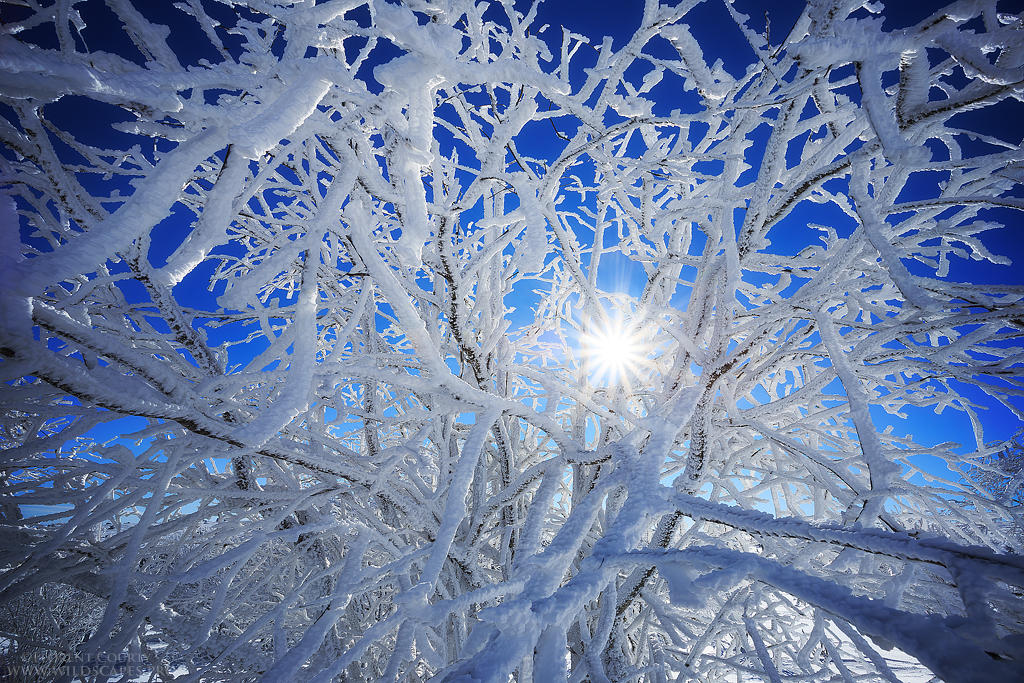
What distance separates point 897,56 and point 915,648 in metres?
1.24

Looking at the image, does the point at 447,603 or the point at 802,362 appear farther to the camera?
the point at 802,362

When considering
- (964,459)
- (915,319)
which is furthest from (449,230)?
(964,459)

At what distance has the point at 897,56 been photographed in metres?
0.94

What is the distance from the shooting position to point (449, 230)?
5.39 ft

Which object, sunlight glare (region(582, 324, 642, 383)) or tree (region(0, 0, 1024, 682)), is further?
sunlight glare (region(582, 324, 642, 383))

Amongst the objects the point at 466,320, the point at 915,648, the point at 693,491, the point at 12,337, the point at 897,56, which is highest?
the point at 897,56

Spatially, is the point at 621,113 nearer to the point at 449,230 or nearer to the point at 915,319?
the point at 449,230

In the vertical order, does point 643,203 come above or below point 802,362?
above

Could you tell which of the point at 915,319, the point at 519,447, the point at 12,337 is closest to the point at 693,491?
the point at 915,319

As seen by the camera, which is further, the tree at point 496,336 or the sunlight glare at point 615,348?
the sunlight glare at point 615,348

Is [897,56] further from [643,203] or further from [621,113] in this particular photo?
[643,203]

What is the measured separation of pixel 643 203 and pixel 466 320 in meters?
1.27

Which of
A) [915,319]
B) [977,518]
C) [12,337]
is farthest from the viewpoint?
[977,518]

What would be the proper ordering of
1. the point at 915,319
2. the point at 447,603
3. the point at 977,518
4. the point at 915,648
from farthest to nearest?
the point at 977,518
the point at 915,319
the point at 447,603
the point at 915,648
